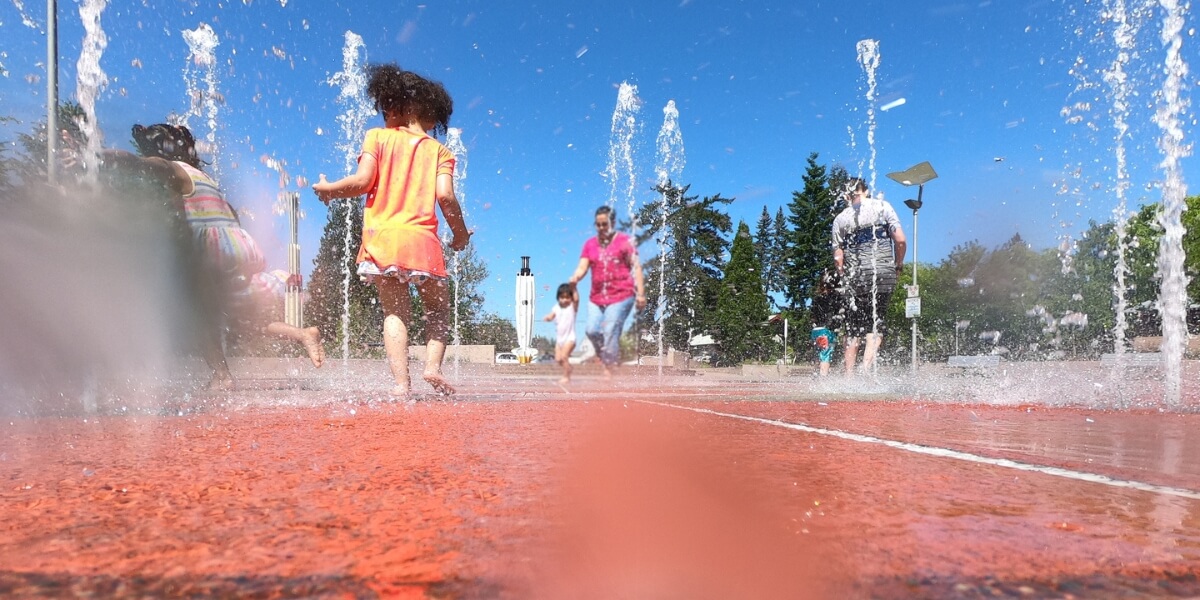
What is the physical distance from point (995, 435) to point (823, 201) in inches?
653

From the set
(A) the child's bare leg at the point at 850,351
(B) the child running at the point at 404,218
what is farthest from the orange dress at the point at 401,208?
(A) the child's bare leg at the point at 850,351

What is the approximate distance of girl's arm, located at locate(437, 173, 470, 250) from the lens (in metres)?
4.36

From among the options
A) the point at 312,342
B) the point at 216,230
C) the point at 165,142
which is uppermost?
the point at 165,142

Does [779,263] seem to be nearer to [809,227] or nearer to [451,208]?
[809,227]

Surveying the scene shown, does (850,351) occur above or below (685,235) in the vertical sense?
below

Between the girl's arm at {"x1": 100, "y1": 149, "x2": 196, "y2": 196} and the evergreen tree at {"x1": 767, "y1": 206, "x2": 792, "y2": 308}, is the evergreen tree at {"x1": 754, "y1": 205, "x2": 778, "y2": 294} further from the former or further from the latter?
the girl's arm at {"x1": 100, "y1": 149, "x2": 196, "y2": 196}

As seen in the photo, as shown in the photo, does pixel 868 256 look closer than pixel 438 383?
No

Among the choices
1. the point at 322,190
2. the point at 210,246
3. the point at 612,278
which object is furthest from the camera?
the point at 612,278

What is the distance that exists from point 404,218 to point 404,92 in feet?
2.92

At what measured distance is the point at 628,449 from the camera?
2.05 meters

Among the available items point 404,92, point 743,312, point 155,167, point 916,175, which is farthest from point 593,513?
point 743,312

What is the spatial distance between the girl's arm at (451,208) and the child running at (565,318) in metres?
0.97

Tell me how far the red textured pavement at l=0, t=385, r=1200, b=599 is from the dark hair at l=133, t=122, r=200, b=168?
318 centimetres

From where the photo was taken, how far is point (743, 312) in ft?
73.0
